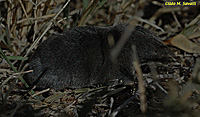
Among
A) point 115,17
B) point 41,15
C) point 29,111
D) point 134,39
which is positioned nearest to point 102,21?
point 115,17

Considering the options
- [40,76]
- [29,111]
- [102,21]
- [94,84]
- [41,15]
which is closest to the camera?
[29,111]

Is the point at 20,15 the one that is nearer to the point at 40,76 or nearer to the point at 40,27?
the point at 40,27

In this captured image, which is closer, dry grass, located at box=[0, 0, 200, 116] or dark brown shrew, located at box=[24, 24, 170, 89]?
dry grass, located at box=[0, 0, 200, 116]

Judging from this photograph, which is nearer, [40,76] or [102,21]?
[40,76]

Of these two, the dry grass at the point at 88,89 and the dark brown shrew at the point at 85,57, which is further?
the dark brown shrew at the point at 85,57

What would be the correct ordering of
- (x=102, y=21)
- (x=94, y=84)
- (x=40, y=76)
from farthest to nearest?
(x=102, y=21) → (x=94, y=84) → (x=40, y=76)
